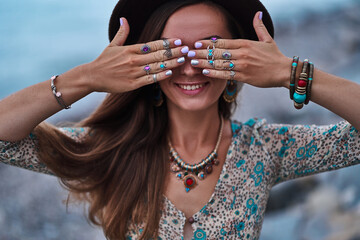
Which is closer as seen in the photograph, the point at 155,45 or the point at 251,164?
the point at 155,45

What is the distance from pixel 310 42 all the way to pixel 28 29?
6.56ft

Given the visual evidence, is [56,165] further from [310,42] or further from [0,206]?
[310,42]

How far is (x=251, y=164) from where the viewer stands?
168 cm

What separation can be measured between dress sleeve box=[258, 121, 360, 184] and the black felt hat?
426 millimetres

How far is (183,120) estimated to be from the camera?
1.75 m

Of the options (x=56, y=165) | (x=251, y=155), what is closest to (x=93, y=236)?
(x=56, y=165)

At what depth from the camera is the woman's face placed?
4.76 ft

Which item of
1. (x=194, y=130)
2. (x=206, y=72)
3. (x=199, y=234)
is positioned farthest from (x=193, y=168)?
(x=206, y=72)

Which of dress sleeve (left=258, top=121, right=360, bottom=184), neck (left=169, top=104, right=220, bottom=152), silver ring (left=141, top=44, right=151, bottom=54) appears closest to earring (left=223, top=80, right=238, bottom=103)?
neck (left=169, top=104, right=220, bottom=152)

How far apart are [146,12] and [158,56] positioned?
0.28 metres

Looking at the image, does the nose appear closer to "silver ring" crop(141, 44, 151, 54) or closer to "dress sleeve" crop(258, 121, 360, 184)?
"silver ring" crop(141, 44, 151, 54)

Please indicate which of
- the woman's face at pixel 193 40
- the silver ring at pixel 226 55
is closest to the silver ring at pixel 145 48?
the woman's face at pixel 193 40

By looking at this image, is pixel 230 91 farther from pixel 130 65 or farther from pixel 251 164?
pixel 130 65

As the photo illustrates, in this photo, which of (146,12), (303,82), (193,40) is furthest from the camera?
(146,12)
